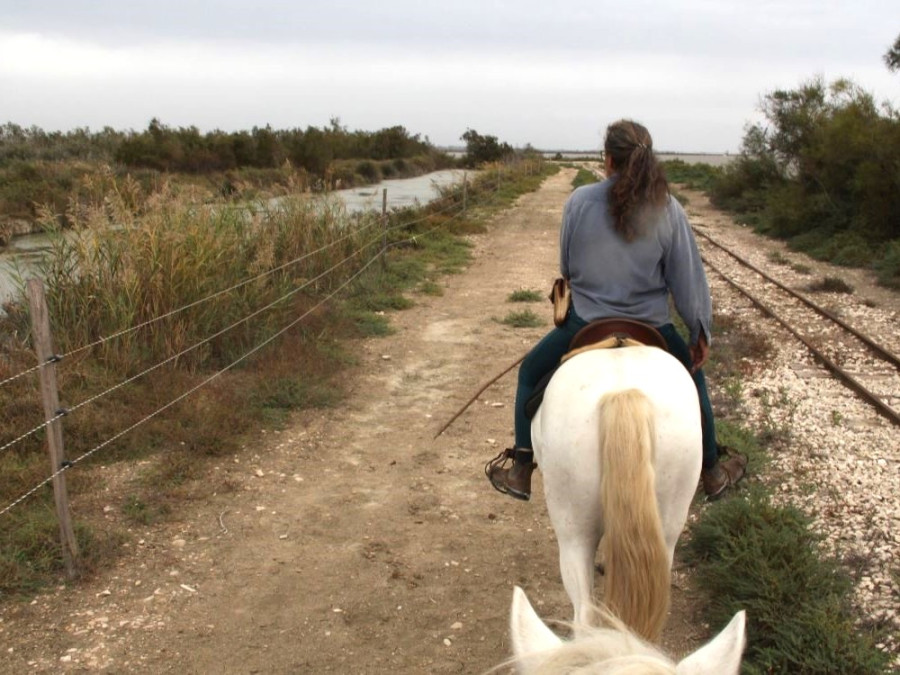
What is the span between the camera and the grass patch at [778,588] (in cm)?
322

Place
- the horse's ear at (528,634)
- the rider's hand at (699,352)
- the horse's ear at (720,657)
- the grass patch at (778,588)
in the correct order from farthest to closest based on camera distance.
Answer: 1. the rider's hand at (699,352)
2. the grass patch at (778,588)
3. the horse's ear at (528,634)
4. the horse's ear at (720,657)

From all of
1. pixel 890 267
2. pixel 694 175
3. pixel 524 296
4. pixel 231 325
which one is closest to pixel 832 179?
pixel 890 267

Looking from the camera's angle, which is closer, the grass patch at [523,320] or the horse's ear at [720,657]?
the horse's ear at [720,657]

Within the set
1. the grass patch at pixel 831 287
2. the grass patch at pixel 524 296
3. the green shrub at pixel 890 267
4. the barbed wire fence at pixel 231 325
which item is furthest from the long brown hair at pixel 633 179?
the green shrub at pixel 890 267

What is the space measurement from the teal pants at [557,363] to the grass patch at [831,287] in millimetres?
10151

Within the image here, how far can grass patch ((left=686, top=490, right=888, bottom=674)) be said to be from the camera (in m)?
3.22

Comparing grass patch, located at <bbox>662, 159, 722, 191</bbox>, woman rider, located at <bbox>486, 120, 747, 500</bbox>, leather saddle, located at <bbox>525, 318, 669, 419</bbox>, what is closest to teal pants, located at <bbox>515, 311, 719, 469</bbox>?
woman rider, located at <bbox>486, 120, 747, 500</bbox>

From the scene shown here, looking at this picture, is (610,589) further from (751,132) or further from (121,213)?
(751,132)

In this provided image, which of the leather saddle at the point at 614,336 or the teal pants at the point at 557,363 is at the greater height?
the leather saddle at the point at 614,336

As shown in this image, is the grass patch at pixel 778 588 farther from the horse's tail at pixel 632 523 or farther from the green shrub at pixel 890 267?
the green shrub at pixel 890 267

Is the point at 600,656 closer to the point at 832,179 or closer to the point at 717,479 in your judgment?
the point at 717,479

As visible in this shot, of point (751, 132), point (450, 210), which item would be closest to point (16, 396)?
point (450, 210)

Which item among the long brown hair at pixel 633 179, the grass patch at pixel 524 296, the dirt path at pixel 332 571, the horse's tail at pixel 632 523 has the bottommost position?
the dirt path at pixel 332 571

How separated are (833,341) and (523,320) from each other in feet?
11.3
